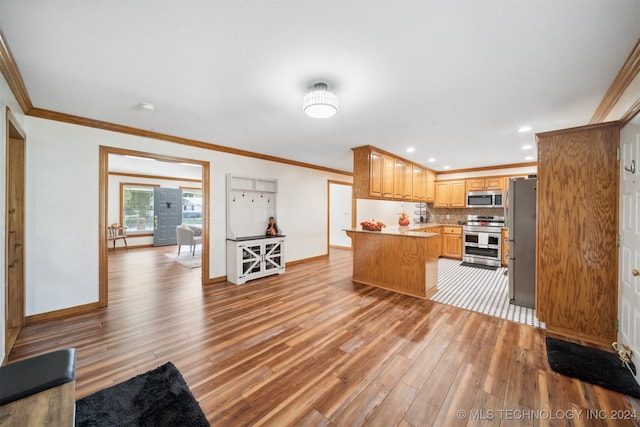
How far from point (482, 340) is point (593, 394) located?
0.78m

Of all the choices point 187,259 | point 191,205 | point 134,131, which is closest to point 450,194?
point 134,131

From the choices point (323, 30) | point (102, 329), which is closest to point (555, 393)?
point (323, 30)

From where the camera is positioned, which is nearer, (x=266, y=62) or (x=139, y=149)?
(x=266, y=62)

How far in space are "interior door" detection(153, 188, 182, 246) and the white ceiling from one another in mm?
5983

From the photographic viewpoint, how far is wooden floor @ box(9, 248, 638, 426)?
5.28ft

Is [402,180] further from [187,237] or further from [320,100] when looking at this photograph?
[187,237]

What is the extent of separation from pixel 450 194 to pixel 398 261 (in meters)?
3.86

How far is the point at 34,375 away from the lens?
1232 millimetres

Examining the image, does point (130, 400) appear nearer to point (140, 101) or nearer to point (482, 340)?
point (140, 101)

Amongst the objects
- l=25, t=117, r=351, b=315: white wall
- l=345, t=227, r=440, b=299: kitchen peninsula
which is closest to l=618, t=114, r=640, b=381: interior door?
l=345, t=227, r=440, b=299: kitchen peninsula

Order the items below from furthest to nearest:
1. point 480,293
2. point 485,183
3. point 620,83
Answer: point 485,183
point 480,293
point 620,83

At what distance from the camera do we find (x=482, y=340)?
8.05 ft

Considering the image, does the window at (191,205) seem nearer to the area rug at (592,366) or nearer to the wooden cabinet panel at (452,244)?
the wooden cabinet panel at (452,244)

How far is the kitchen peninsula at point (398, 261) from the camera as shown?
3.61 meters
